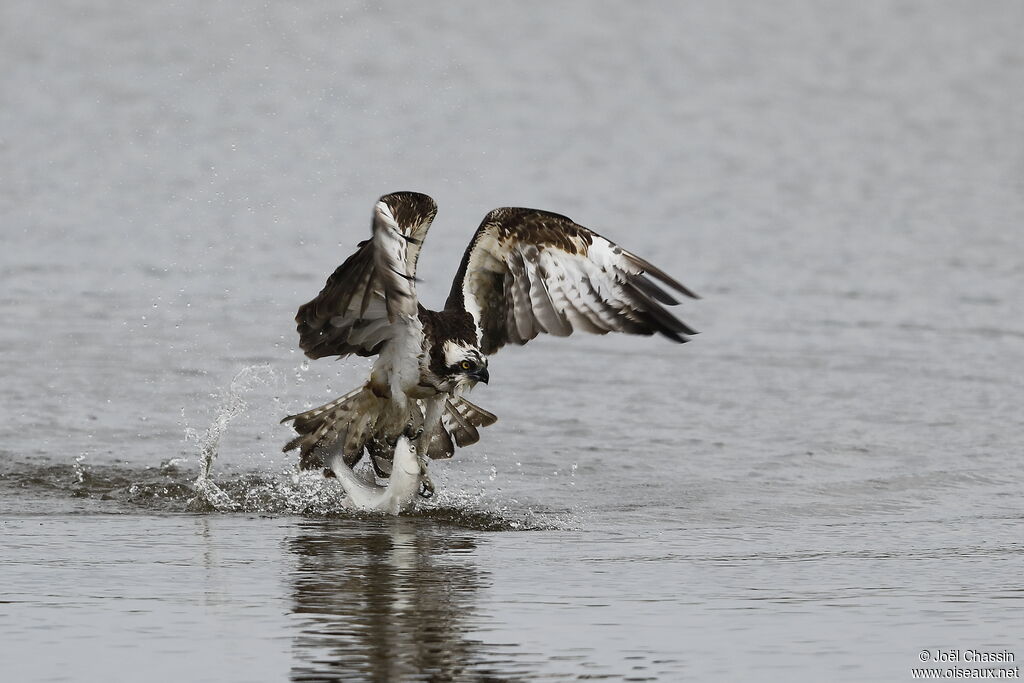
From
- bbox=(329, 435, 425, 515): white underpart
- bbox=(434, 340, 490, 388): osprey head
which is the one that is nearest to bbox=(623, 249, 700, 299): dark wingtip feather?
bbox=(434, 340, 490, 388): osprey head

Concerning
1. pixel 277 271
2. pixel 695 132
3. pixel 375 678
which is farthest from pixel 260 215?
pixel 375 678

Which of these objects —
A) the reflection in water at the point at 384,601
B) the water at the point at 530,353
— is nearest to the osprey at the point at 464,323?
the water at the point at 530,353

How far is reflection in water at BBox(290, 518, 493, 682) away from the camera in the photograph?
5.50 meters

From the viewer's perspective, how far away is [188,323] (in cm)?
1213

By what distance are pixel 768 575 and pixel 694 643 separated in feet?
3.68

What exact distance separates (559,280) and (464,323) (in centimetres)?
55

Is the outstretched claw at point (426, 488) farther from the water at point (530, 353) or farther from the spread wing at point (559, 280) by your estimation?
the spread wing at point (559, 280)

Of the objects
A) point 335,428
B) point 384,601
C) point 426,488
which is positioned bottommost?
point 384,601

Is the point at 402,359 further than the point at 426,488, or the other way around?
the point at 426,488

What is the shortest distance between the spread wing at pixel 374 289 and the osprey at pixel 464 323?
10mm

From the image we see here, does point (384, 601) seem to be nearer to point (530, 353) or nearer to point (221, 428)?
point (221, 428)

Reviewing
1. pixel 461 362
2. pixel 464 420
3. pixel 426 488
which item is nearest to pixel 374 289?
pixel 461 362

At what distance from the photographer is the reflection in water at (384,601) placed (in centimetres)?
550

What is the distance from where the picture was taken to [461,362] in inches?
321
